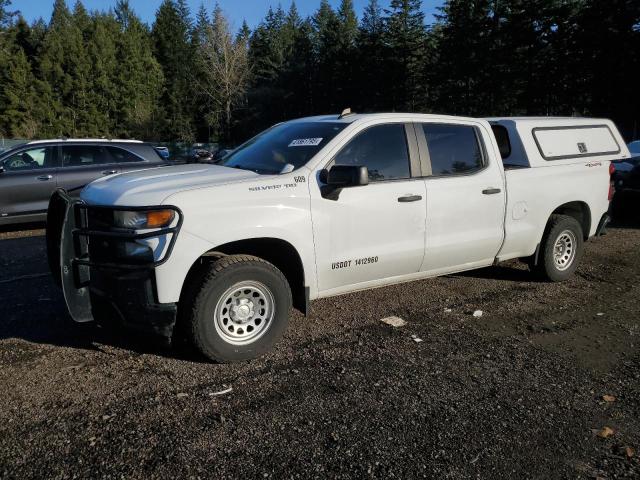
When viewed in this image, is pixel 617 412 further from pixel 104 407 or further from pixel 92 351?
pixel 92 351

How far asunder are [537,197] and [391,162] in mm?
2062

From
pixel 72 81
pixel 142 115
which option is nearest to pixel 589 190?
pixel 142 115

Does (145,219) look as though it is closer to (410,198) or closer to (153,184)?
(153,184)

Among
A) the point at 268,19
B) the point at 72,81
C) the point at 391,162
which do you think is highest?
the point at 268,19

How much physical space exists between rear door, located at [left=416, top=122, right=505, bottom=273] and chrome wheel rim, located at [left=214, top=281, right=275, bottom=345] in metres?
1.71

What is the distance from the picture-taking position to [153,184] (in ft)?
13.1

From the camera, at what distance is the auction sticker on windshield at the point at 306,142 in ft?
15.3

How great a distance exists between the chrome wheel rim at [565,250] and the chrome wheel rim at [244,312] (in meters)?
3.88

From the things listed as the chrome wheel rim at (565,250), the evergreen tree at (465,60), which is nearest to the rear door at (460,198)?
the chrome wheel rim at (565,250)

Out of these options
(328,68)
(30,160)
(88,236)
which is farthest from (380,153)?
(328,68)

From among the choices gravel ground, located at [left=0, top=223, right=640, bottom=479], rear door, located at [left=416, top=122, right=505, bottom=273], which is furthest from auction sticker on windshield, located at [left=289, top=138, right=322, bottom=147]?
gravel ground, located at [left=0, top=223, right=640, bottom=479]

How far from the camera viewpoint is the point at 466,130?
Answer: 5.53 metres

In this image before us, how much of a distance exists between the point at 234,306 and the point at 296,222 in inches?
31.6

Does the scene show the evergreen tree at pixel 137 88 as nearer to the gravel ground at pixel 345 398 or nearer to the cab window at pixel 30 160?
the cab window at pixel 30 160
